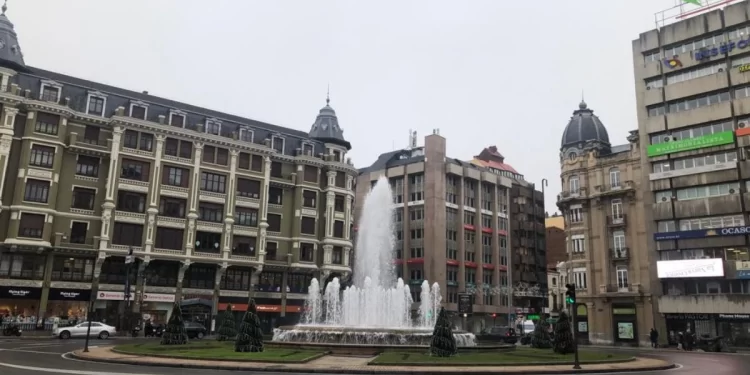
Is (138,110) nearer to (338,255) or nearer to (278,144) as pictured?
(278,144)

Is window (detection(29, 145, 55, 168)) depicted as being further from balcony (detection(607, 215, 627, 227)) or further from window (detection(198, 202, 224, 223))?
balcony (detection(607, 215, 627, 227))

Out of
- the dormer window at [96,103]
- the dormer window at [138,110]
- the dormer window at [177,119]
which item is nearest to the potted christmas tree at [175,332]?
the dormer window at [138,110]

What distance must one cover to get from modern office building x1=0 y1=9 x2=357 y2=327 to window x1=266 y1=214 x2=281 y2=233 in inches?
4.5

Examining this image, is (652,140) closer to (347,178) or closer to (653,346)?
(653,346)

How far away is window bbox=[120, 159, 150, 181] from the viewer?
51.5 m

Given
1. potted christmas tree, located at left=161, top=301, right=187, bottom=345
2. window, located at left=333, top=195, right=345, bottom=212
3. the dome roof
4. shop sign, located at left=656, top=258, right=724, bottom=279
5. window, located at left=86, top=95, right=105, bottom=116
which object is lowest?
potted christmas tree, located at left=161, top=301, right=187, bottom=345

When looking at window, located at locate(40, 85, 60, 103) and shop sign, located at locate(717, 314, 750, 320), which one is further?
window, located at locate(40, 85, 60, 103)

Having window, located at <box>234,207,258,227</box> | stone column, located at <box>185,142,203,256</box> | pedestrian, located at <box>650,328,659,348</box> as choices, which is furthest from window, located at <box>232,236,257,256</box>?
pedestrian, located at <box>650,328,659,348</box>

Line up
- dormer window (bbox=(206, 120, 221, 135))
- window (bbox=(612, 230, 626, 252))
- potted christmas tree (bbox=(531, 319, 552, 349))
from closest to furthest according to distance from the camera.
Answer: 1. potted christmas tree (bbox=(531, 319, 552, 349))
2. window (bbox=(612, 230, 626, 252))
3. dormer window (bbox=(206, 120, 221, 135))

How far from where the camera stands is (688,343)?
41.2 m

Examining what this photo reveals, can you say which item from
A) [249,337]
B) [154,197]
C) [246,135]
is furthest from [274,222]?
[249,337]

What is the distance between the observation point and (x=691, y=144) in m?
50.4

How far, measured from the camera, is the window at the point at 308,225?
62.7 m

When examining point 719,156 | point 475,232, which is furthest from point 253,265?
point 719,156
